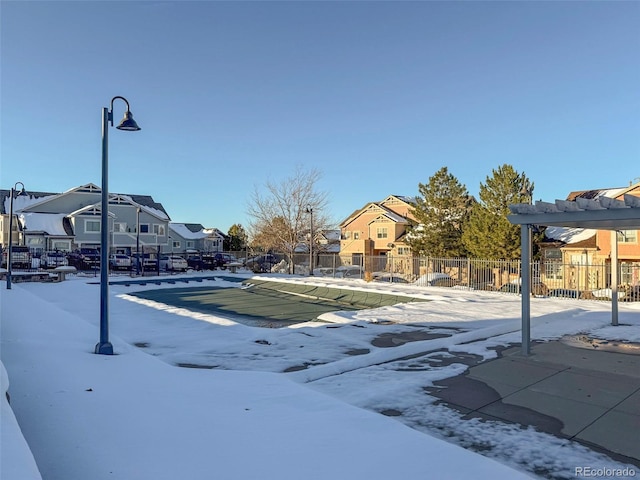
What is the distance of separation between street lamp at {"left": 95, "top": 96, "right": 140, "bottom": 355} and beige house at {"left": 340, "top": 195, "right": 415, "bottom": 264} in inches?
1315

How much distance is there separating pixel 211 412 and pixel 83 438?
3.92ft

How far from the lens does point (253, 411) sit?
4504mm

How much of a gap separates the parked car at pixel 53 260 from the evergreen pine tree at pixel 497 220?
2819 cm

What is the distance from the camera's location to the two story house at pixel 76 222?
3897cm

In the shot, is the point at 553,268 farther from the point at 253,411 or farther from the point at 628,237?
the point at 253,411

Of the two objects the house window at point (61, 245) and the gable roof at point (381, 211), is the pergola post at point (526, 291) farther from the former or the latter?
the house window at point (61, 245)

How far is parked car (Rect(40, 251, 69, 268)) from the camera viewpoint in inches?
1221

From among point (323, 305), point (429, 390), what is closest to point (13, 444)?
point (429, 390)

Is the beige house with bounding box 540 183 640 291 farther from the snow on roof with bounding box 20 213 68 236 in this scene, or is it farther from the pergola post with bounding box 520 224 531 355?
the snow on roof with bounding box 20 213 68 236

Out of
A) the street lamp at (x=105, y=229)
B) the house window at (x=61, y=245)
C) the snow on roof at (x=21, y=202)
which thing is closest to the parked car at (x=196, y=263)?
the house window at (x=61, y=245)

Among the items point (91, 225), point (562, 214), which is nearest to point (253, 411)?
point (562, 214)

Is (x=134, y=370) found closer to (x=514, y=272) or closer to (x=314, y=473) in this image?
(x=314, y=473)

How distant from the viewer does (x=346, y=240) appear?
49000 mm

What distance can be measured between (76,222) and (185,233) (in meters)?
16.4
